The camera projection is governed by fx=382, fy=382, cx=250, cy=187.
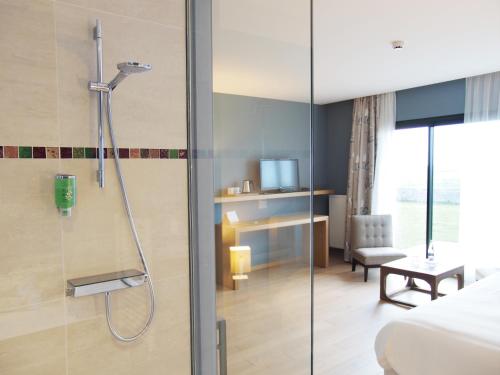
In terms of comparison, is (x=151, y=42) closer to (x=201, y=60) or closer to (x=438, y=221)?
(x=201, y=60)

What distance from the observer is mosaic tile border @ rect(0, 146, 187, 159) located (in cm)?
127

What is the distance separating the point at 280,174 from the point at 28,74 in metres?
1.00

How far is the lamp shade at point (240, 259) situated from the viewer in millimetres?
1626

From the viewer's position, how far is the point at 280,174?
164cm

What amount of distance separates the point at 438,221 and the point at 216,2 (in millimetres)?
4593

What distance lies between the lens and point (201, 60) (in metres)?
1.63

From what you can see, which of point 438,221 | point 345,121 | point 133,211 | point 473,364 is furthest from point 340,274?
point 133,211

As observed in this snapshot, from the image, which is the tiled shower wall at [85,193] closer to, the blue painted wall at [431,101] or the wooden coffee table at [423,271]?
the wooden coffee table at [423,271]

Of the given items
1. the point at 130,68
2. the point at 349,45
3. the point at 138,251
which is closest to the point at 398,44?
the point at 349,45

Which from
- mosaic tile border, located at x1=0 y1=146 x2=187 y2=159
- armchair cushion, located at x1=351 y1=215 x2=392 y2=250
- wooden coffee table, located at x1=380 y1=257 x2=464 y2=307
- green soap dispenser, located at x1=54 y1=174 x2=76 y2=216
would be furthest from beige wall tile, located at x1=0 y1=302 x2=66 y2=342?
armchair cushion, located at x1=351 y1=215 x2=392 y2=250

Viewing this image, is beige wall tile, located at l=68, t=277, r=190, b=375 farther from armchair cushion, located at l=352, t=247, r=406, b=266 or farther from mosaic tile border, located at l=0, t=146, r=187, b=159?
armchair cushion, located at l=352, t=247, r=406, b=266

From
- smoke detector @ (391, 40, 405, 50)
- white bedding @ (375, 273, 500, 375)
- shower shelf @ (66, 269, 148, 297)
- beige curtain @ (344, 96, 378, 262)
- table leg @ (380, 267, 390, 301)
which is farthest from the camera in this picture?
beige curtain @ (344, 96, 378, 262)

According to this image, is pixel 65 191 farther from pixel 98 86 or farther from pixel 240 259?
pixel 240 259

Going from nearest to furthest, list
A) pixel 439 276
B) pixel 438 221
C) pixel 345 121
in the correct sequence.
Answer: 1. pixel 439 276
2. pixel 438 221
3. pixel 345 121
